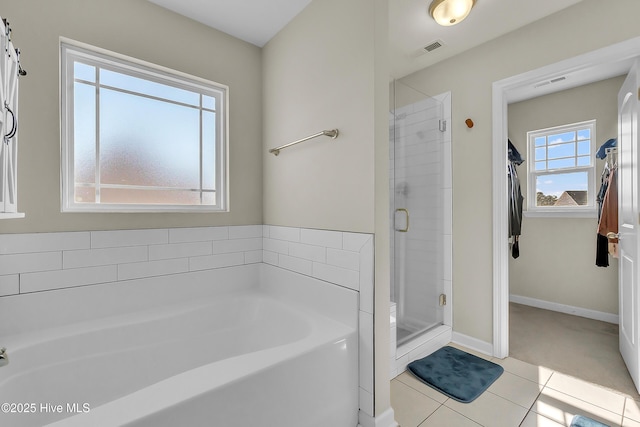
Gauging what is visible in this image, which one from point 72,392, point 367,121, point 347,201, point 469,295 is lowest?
point 72,392

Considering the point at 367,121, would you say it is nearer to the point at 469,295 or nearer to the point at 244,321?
the point at 244,321

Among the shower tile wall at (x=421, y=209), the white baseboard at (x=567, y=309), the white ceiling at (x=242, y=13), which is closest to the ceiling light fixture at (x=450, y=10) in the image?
the shower tile wall at (x=421, y=209)

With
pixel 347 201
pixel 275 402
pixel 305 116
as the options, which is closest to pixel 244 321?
pixel 275 402

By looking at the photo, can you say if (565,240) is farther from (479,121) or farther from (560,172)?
(479,121)

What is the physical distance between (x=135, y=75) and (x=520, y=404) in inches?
122

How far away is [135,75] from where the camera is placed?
1.91 metres

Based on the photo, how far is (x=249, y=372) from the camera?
113 cm

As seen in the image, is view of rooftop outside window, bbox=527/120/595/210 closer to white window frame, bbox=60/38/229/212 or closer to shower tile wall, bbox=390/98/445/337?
shower tile wall, bbox=390/98/445/337

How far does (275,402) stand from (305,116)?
62.1 inches

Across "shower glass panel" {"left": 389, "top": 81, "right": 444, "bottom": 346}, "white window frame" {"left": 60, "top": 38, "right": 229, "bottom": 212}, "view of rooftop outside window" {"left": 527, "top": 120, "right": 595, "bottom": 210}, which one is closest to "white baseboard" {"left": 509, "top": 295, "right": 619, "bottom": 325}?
"view of rooftop outside window" {"left": 527, "top": 120, "right": 595, "bottom": 210}

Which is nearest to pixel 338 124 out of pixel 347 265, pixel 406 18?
pixel 347 265

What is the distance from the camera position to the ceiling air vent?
7.77 feet

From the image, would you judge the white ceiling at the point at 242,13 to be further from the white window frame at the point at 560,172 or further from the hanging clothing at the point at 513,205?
the white window frame at the point at 560,172

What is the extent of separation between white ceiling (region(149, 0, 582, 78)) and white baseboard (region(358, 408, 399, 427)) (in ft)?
7.98
